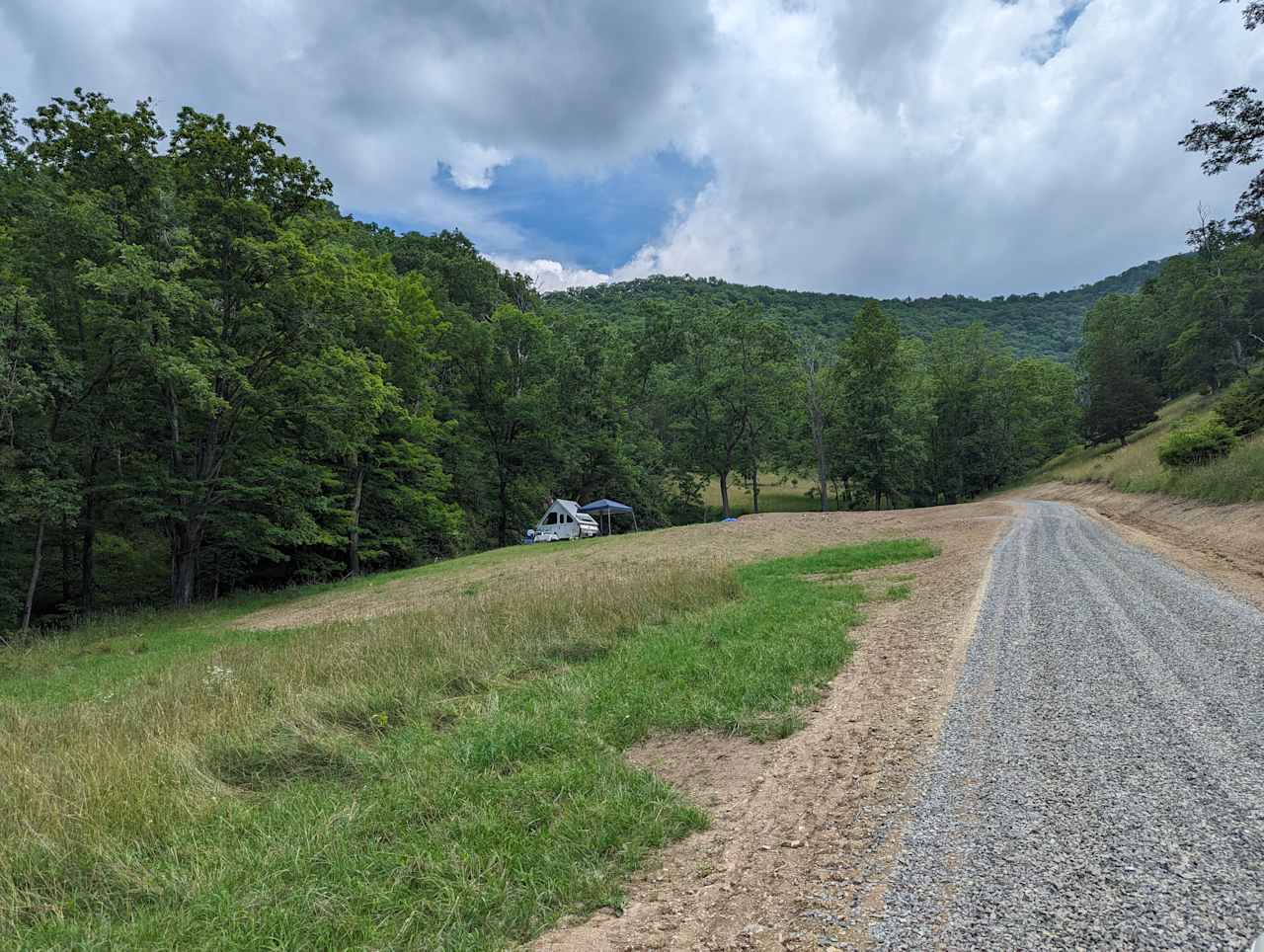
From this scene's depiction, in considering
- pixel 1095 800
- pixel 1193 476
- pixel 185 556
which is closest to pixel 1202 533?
pixel 1193 476

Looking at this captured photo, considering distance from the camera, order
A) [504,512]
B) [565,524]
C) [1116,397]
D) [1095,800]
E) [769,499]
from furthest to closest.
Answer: [769,499], [1116,397], [504,512], [565,524], [1095,800]

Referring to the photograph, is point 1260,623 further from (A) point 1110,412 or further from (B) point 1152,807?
(A) point 1110,412

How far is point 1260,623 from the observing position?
666 cm

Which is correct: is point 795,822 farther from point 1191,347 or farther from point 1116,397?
point 1191,347

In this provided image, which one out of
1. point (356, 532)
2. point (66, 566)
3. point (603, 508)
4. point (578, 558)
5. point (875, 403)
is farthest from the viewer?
point (875, 403)

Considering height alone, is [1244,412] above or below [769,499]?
above

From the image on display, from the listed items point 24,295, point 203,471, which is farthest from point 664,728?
point 203,471

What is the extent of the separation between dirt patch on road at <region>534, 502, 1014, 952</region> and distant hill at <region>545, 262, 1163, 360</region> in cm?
7504

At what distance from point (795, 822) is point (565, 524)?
116 feet

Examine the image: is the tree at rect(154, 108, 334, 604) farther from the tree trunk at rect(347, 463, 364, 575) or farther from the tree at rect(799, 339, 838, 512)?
the tree at rect(799, 339, 838, 512)

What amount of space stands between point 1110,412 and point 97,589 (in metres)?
67.5

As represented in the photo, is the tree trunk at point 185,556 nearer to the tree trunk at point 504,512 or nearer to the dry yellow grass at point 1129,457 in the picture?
the tree trunk at point 504,512

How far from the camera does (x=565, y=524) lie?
126 feet

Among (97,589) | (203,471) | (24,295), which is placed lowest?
(97,589)
